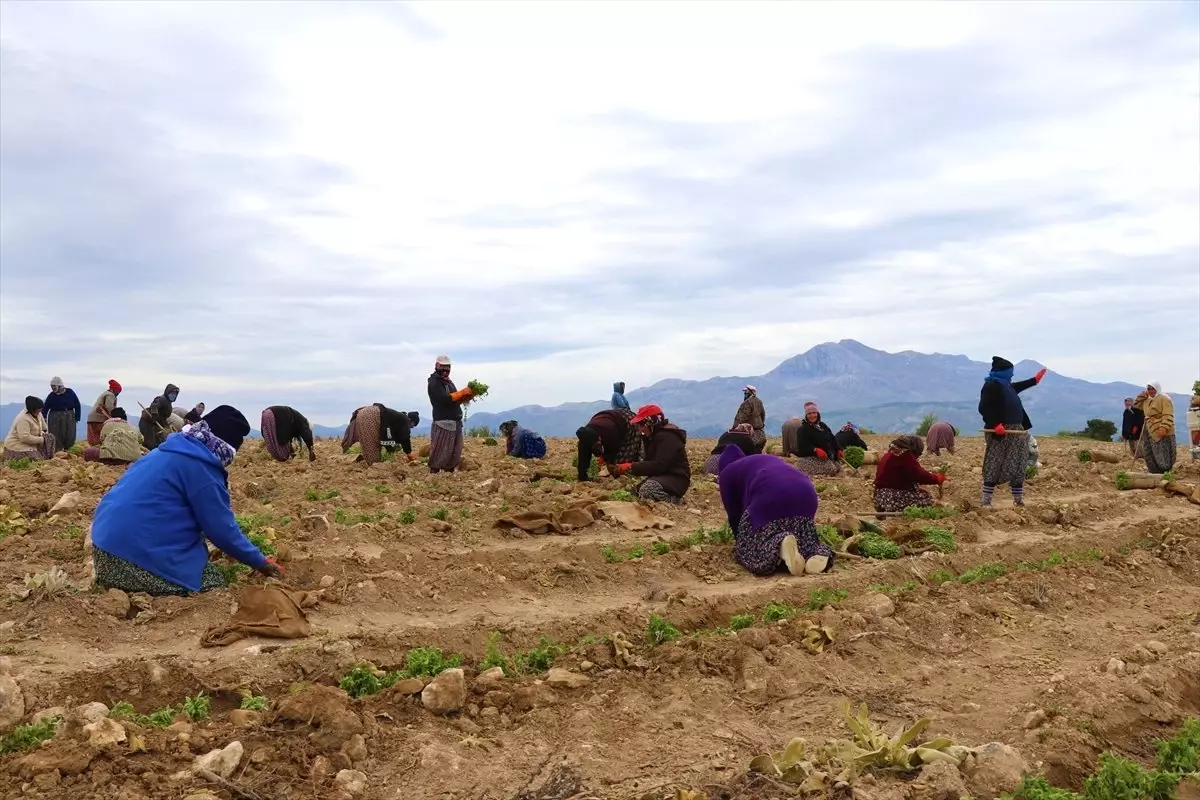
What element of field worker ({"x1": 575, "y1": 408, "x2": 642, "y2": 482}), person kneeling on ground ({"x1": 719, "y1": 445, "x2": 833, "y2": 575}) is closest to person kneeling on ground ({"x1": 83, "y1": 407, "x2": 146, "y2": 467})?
field worker ({"x1": 575, "y1": 408, "x2": 642, "y2": 482})

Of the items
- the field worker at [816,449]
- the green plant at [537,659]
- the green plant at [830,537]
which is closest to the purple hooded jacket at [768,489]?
the green plant at [830,537]

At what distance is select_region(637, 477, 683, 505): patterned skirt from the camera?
10.2 metres

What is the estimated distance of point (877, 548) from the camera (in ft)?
26.5

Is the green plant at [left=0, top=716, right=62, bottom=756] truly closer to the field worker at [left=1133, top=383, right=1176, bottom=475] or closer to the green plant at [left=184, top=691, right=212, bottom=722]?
the green plant at [left=184, top=691, right=212, bottom=722]

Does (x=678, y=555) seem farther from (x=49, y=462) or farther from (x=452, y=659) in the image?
(x=49, y=462)

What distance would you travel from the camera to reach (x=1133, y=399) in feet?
50.5

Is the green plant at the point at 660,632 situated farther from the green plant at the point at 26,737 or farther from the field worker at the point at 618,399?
the field worker at the point at 618,399

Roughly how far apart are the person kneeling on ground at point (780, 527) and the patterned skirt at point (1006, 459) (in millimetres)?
3693

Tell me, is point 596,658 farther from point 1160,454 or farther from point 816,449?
point 1160,454

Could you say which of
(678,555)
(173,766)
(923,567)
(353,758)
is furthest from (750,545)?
(173,766)

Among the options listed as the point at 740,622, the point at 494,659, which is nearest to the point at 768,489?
the point at 740,622

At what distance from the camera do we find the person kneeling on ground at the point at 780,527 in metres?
7.45

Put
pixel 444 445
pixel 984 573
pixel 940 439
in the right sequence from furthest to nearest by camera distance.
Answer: pixel 940 439, pixel 444 445, pixel 984 573

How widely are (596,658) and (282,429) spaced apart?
10460 millimetres
